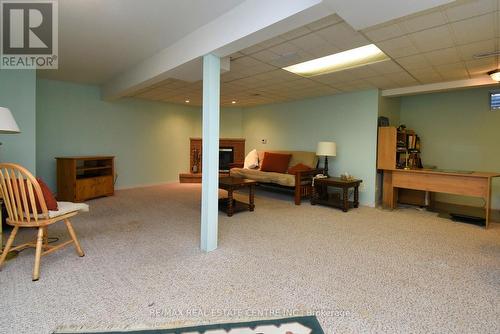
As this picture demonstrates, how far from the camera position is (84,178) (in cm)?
471

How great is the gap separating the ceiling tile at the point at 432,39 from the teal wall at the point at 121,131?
5035 mm

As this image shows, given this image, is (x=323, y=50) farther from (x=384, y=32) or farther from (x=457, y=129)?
(x=457, y=129)

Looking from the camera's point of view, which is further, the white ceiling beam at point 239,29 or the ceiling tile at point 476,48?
the ceiling tile at point 476,48

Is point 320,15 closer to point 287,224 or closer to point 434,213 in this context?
point 287,224

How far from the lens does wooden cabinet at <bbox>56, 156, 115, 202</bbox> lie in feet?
14.8

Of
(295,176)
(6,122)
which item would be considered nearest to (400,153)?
(295,176)

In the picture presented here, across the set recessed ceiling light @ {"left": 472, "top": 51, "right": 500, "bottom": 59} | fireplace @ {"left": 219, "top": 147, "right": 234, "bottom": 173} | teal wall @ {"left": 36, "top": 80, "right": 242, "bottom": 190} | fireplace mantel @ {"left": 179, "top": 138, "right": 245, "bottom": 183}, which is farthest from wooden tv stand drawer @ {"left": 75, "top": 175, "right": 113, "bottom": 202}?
recessed ceiling light @ {"left": 472, "top": 51, "right": 500, "bottom": 59}

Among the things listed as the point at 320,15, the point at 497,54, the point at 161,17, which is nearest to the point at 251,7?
the point at 320,15

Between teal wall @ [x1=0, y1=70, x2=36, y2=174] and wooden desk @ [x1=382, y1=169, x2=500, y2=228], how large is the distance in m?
5.44

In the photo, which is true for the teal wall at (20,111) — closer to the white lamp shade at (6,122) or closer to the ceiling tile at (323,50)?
the white lamp shade at (6,122)

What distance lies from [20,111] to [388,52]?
452cm

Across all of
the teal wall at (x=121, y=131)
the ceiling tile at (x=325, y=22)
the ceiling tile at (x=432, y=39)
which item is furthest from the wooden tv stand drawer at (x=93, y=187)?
the ceiling tile at (x=432, y=39)

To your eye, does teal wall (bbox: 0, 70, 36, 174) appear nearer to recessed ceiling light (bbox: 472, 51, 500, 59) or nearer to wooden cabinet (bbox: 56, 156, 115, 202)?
wooden cabinet (bbox: 56, 156, 115, 202)

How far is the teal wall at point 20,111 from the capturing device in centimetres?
323
